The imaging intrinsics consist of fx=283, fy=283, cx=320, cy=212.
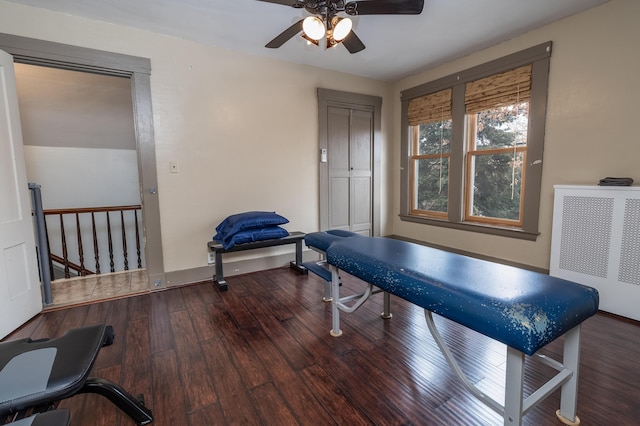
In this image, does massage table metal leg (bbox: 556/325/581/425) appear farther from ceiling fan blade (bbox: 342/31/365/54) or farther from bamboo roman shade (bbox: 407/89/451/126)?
bamboo roman shade (bbox: 407/89/451/126)

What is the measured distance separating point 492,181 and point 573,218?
3.21 feet

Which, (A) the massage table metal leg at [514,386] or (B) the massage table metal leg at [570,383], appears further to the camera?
(B) the massage table metal leg at [570,383]

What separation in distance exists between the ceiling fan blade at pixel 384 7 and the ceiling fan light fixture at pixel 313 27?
0.20m

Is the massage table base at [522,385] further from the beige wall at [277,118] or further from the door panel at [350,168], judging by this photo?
the door panel at [350,168]

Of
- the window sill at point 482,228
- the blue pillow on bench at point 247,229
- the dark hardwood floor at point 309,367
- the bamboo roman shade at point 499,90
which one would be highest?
the bamboo roman shade at point 499,90

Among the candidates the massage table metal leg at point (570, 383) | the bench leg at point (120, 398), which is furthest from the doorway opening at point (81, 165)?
the massage table metal leg at point (570, 383)

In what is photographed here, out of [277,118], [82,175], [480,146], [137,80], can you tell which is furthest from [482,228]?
[82,175]

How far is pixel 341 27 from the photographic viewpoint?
1949mm

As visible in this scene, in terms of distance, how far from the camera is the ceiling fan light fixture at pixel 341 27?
1.93 m

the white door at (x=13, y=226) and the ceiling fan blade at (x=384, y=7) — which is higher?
the ceiling fan blade at (x=384, y=7)

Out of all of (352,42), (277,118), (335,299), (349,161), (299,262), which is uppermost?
(352,42)

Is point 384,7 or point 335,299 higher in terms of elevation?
point 384,7

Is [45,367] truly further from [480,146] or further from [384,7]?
[480,146]

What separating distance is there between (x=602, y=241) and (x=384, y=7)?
252 centimetres
